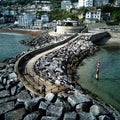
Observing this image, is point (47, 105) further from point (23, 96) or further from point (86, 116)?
point (86, 116)

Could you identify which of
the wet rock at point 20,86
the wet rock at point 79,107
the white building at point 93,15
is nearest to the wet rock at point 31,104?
the wet rock at point 79,107

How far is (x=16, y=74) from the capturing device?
634 inches

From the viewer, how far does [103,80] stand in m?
19.5

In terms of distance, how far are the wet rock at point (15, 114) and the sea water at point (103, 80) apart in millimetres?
5861

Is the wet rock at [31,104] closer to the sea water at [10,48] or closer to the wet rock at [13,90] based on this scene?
the wet rock at [13,90]

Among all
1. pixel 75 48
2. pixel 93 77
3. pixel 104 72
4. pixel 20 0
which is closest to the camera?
pixel 93 77

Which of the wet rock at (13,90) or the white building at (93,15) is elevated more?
the white building at (93,15)

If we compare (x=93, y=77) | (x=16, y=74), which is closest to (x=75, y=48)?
(x=93, y=77)

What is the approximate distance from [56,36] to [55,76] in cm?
2575

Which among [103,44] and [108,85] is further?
[103,44]

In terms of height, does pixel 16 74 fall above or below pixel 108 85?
above

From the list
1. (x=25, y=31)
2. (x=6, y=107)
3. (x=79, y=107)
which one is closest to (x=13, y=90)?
(x=6, y=107)

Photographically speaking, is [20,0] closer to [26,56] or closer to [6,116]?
[26,56]

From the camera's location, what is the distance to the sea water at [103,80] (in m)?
15.9
